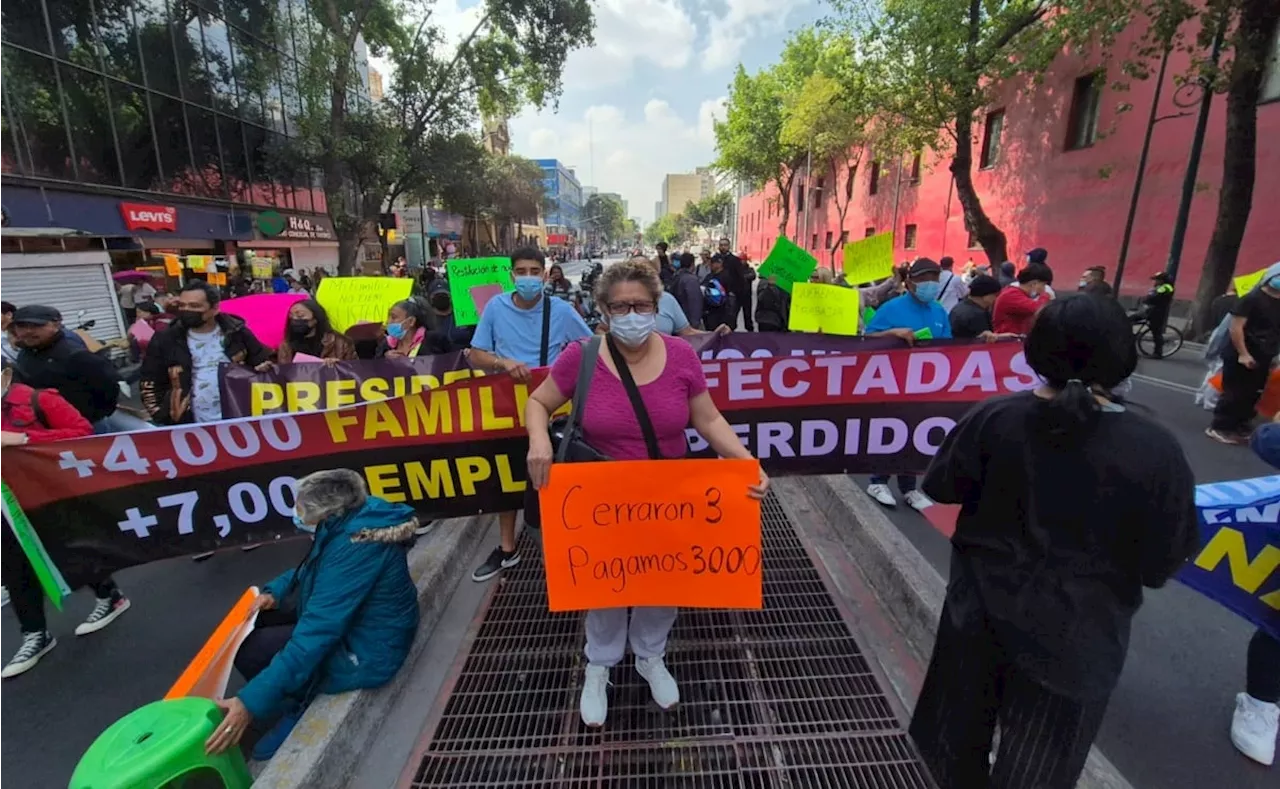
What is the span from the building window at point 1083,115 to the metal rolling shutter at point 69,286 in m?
22.4

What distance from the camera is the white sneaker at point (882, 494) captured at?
15.2 feet

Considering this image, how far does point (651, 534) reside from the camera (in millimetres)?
2234

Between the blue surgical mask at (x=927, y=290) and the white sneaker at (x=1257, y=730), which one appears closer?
the white sneaker at (x=1257, y=730)

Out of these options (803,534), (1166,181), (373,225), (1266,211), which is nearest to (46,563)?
(803,534)

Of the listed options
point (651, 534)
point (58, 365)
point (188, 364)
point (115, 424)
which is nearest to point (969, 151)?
point (651, 534)

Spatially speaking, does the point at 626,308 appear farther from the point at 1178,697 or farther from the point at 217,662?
the point at 1178,697

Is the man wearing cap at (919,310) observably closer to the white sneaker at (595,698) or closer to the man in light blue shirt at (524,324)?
the man in light blue shirt at (524,324)

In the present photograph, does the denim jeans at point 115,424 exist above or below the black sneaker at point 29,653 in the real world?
above

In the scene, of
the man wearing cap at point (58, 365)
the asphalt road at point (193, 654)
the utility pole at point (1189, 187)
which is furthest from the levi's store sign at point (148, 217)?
the utility pole at point (1189, 187)

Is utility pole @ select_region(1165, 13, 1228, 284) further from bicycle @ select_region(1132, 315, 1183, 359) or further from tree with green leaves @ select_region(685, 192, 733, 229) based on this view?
tree with green leaves @ select_region(685, 192, 733, 229)

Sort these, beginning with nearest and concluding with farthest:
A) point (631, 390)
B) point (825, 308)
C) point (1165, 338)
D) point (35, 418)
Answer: point (631, 390), point (35, 418), point (825, 308), point (1165, 338)

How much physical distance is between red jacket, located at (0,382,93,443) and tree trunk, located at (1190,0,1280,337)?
570 inches

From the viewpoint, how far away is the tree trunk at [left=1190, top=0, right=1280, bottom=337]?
9.51 meters

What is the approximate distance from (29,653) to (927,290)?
17.8 feet
